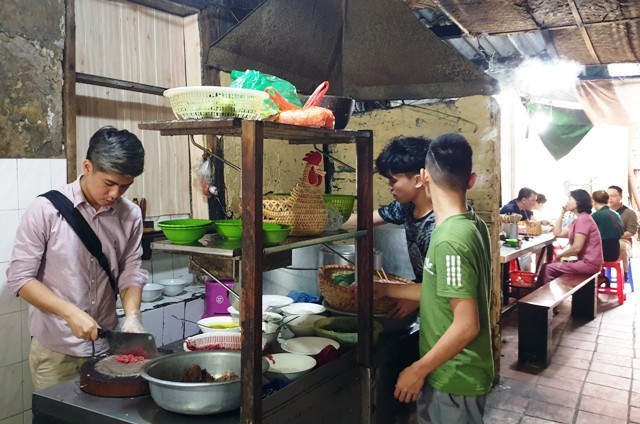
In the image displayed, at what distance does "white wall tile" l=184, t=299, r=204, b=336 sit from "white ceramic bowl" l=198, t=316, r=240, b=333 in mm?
1680

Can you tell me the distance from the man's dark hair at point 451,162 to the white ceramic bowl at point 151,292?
260 cm

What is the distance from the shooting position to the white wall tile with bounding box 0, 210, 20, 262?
3.35m

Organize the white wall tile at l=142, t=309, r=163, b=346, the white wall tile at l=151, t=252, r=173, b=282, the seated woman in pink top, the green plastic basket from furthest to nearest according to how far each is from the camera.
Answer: the seated woman in pink top < the white wall tile at l=151, t=252, r=173, b=282 < the white wall tile at l=142, t=309, r=163, b=346 < the green plastic basket

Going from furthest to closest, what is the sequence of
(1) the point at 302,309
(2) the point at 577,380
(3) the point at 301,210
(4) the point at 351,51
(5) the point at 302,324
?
1. (2) the point at 577,380
2. (4) the point at 351,51
3. (1) the point at 302,309
4. (5) the point at 302,324
5. (3) the point at 301,210

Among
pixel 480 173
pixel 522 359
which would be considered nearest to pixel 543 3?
pixel 480 173

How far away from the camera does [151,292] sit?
410 centimetres

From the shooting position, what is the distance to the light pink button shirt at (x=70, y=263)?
2510mm

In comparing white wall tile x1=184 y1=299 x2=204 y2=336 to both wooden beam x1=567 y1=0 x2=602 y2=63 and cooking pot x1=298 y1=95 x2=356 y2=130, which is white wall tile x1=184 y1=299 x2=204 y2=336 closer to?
cooking pot x1=298 y1=95 x2=356 y2=130

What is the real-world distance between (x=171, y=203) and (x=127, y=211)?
185cm

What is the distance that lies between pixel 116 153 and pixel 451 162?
5.25 feet

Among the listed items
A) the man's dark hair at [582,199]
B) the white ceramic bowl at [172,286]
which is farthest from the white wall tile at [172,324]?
the man's dark hair at [582,199]

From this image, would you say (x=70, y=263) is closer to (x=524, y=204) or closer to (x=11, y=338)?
(x=11, y=338)

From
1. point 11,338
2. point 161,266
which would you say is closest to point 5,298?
point 11,338

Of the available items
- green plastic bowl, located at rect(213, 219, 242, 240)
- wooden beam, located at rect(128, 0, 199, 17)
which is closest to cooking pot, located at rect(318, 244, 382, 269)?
green plastic bowl, located at rect(213, 219, 242, 240)
